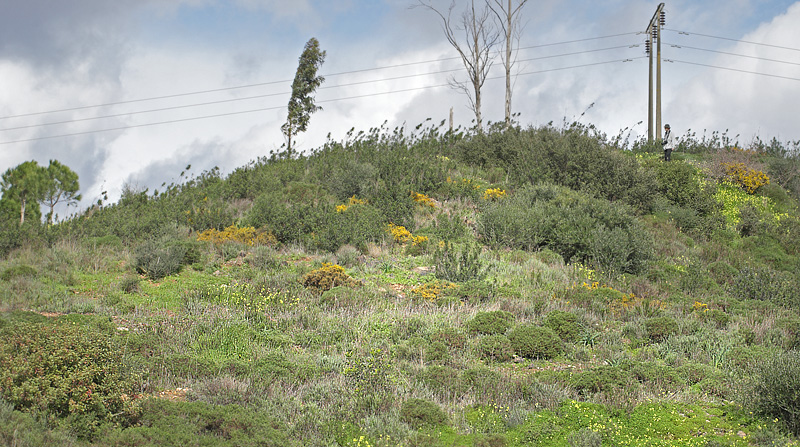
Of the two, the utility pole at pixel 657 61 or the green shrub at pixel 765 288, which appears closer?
the green shrub at pixel 765 288

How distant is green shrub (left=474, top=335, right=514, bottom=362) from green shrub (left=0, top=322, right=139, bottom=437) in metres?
4.17

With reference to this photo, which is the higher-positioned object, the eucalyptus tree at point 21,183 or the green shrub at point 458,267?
the eucalyptus tree at point 21,183

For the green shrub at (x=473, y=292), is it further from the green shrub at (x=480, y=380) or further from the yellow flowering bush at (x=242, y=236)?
the yellow flowering bush at (x=242, y=236)

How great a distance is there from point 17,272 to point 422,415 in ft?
29.7

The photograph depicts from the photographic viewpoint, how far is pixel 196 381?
248 inches

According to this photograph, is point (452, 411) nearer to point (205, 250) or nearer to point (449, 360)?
point (449, 360)

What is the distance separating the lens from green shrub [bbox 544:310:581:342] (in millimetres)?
8484

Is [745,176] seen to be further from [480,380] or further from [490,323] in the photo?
[480,380]

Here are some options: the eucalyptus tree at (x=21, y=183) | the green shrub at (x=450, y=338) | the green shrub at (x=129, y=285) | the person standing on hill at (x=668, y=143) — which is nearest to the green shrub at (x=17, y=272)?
the green shrub at (x=129, y=285)

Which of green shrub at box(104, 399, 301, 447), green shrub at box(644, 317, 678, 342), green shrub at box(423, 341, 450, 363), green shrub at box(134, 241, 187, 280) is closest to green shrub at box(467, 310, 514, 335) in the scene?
green shrub at box(423, 341, 450, 363)

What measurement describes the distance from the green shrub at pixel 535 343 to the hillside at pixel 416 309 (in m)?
0.03

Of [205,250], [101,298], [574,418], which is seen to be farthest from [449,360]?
[205,250]

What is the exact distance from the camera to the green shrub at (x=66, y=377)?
482 centimetres

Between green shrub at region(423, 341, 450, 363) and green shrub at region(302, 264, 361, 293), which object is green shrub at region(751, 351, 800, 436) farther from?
green shrub at region(302, 264, 361, 293)
